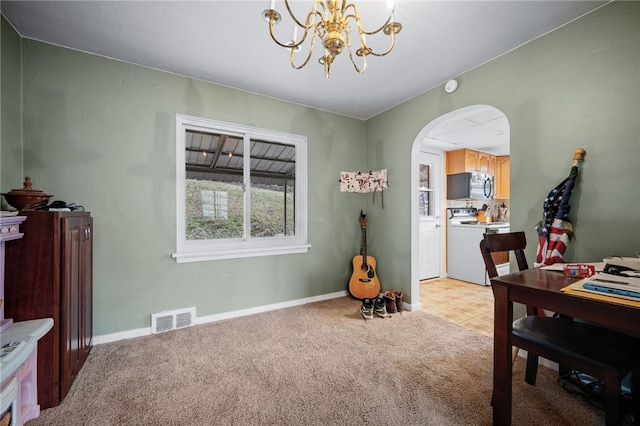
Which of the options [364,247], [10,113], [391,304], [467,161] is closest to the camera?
[10,113]

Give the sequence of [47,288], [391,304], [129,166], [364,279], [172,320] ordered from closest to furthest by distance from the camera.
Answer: [47,288], [129,166], [172,320], [391,304], [364,279]

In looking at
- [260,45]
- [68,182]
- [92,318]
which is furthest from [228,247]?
[260,45]

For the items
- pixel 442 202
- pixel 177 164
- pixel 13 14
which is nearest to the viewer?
pixel 13 14

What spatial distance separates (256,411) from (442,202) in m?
4.17

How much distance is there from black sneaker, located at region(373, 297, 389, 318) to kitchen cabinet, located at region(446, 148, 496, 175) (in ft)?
9.50

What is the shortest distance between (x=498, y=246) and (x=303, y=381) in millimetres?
1502

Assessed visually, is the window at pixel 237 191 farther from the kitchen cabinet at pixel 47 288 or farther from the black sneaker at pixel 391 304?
the black sneaker at pixel 391 304

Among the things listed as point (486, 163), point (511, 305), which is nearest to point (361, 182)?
point (511, 305)

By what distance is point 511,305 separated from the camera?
1.21 metres

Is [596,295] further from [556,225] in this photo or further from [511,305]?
[556,225]

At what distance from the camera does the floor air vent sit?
7.49 feet

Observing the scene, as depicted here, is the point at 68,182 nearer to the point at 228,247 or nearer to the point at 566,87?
the point at 228,247

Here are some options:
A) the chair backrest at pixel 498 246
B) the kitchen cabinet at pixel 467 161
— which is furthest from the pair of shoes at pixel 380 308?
the kitchen cabinet at pixel 467 161

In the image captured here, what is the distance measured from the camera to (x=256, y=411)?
140 centimetres
